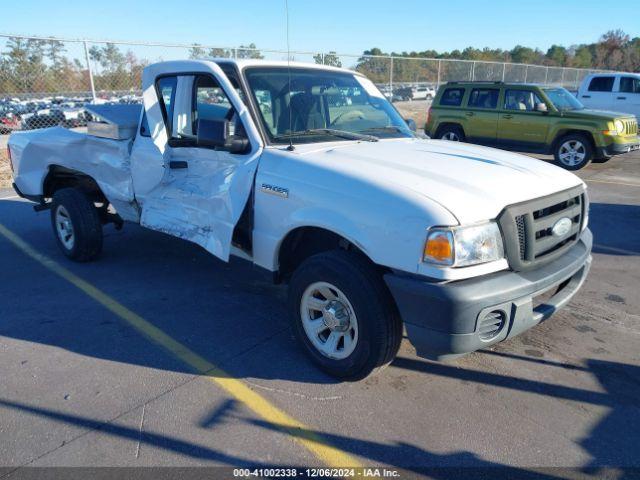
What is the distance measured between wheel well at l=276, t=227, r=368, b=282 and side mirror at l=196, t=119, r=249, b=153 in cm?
75

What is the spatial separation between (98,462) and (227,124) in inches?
87.4

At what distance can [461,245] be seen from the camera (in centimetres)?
262

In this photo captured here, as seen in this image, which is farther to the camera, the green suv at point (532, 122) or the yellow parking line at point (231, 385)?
the green suv at point (532, 122)

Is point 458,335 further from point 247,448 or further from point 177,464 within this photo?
point 177,464

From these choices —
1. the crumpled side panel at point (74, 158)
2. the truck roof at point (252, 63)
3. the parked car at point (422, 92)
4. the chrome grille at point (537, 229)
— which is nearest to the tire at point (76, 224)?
the crumpled side panel at point (74, 158)

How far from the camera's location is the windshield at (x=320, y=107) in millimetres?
3719

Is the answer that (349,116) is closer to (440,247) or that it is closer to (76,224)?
(440,247)

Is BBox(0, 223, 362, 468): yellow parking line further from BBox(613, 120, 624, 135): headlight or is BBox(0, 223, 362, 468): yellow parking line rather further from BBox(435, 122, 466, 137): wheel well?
BBox(613, 120, 624, 135): headlight

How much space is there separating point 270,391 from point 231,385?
0.27 metres

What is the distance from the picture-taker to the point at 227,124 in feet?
11.4

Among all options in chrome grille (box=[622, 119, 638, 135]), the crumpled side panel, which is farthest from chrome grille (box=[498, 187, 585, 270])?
chrome grille (box=[622, 119, 638, 135])

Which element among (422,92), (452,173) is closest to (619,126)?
(452,173)

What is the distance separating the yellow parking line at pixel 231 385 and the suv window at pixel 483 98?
10490mm

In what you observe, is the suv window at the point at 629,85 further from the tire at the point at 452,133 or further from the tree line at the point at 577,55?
the tree line at the point at 577,55
